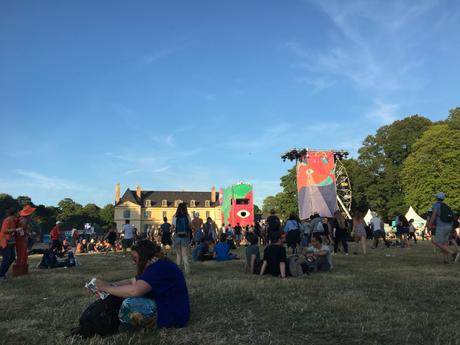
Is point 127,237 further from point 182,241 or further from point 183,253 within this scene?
point 183,253

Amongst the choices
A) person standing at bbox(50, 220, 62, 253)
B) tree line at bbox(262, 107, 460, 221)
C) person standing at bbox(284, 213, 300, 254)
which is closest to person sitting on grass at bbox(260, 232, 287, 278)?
person standing at bbox(284, 213, 300, 254)

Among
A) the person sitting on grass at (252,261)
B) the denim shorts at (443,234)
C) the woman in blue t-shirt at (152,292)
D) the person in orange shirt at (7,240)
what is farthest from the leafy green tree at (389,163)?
the woman in blue t-shirt at (152,292)

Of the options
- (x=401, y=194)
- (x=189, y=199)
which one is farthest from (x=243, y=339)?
(x=189, y=199)

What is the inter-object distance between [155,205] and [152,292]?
86062 millimetres

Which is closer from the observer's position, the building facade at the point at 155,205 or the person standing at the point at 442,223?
the person standing at the point at 442,223

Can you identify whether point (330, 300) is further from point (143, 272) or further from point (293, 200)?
point (293, 200)

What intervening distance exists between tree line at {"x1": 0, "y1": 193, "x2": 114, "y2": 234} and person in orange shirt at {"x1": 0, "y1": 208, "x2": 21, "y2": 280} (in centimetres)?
6501

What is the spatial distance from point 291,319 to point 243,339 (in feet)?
3.44

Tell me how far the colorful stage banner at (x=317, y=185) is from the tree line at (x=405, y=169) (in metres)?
9.62

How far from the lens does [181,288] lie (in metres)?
4.82

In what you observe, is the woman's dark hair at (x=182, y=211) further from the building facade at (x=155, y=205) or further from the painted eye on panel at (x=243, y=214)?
the building facade at (x=155, y=205)

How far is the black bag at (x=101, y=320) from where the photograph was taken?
14.9 feet

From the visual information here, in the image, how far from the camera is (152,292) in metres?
4.63

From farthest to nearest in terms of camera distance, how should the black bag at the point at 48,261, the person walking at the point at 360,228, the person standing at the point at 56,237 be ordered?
the person standing at the point at 56,237 → the person walking at the point at 360,228 → the black bag at the point at 48,261
